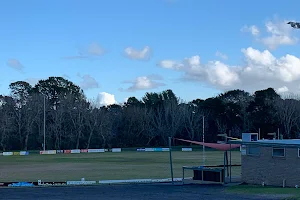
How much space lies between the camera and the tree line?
103875 millimetres

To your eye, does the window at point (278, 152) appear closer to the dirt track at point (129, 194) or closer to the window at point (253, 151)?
the window at point (253, 151)

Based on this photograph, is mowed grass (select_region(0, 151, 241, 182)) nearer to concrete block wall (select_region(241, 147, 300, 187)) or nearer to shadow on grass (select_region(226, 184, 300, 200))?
concrete block wall (select_region(241, 147, 300, 187))

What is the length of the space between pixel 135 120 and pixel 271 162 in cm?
8509

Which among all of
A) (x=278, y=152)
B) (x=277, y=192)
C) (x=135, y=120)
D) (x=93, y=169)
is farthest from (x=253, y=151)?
(x=135, y=120)

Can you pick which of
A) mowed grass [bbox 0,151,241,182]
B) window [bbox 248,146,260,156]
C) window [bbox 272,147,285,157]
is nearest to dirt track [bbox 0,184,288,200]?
window [bbox 248,146,260,156]

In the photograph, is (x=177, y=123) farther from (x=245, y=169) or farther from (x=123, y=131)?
(x=245, y=169)

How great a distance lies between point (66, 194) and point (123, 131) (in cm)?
8815

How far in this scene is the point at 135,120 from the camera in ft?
376

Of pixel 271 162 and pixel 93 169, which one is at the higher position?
pixel 271 162

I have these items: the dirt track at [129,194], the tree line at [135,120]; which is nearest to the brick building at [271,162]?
the dirt track at [129,194]

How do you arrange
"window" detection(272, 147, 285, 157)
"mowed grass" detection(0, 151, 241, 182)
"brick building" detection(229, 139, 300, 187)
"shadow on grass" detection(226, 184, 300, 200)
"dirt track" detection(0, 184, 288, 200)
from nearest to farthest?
"shadow on grass" detection(226, 184, 300, 200), "dirt track" detection(0, 184, 288, 200), "brick building" detection(229, 139, 300, 187), "window" detection(272, 147, 285, 157), "mowed grass" detection(0, 151, 241, 182)

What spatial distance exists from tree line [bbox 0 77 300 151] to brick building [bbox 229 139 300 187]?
71.9 m

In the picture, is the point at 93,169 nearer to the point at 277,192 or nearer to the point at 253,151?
the point at 253,151

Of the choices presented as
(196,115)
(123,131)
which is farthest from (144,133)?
(196,115)
